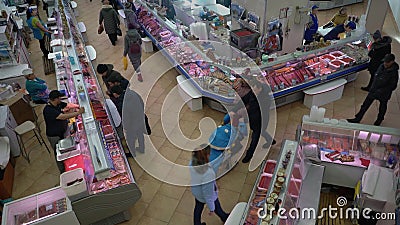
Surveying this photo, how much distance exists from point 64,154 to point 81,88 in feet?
5.20

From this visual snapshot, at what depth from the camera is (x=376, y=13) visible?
28.4 ft

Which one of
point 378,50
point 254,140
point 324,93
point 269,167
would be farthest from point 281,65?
point 269,167

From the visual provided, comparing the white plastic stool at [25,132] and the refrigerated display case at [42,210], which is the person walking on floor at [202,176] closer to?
the refrigerated display case at [42,210]

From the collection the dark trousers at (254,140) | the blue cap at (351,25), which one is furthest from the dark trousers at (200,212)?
the blue cap at (351,25)

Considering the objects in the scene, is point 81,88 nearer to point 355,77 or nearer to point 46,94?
point 46,94

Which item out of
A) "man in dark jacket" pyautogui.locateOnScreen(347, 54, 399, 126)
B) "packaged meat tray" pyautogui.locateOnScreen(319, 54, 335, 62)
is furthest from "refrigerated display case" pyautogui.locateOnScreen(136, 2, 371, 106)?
"man in dark jacket" pyautogui.locateOnScreen(347, 54, 399, 126)

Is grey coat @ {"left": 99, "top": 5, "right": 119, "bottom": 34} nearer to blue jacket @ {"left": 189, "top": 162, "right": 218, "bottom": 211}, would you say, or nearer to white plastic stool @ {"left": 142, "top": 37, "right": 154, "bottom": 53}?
white plastic stool @ {"left": 142, "top": 37, "right": 154, "bottom": 53}

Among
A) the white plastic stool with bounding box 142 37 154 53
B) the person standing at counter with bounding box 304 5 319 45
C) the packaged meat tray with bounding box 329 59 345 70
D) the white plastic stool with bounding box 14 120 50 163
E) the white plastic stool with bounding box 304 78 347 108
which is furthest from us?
the white plastic stool with bounding box 142 37 154 53

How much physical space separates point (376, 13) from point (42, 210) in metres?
8.92

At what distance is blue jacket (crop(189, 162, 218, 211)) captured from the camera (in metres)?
3.82

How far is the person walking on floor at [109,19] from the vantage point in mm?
9203

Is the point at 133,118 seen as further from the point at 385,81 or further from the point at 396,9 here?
the point at 396,9

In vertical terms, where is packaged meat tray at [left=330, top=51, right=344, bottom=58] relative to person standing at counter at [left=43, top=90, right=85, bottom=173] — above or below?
below

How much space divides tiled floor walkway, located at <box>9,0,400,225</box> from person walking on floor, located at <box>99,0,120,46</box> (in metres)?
1.52
